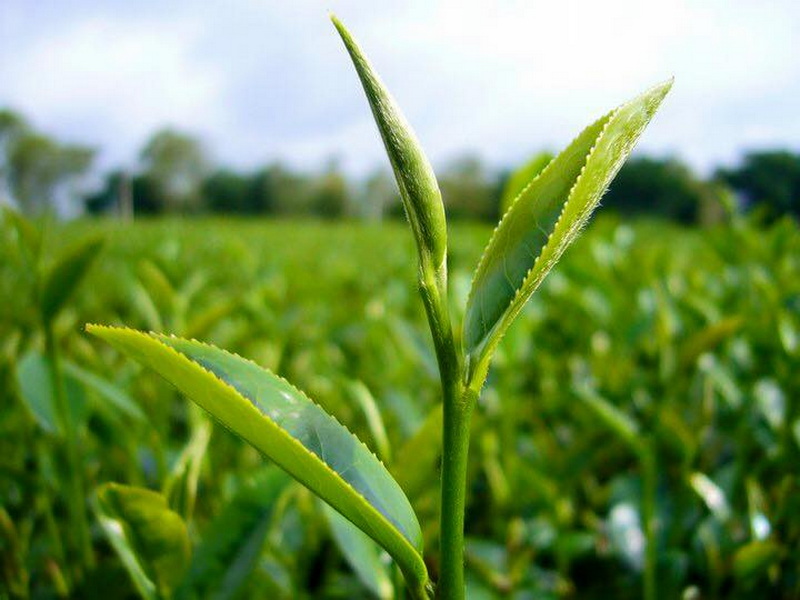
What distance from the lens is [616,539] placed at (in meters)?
1.04

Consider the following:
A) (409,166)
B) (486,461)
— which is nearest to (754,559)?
(486,461)

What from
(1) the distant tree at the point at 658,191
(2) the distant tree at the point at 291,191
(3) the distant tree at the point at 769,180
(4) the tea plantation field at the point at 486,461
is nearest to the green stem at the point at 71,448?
(4) the tea plantation field at the point at 486,461

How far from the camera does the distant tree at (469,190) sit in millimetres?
26036

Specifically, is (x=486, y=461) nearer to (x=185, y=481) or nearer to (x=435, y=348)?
(x=185, y=481)

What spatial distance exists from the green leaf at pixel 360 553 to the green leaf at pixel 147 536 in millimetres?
137

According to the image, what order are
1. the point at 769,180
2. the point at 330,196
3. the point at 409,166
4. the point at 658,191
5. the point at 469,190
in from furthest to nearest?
the point at 330,196 < the point at 469,190 < the point at 658,191 < the point at 769,180 < the point at 409,166

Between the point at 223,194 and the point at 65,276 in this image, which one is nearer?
the point at 65,276

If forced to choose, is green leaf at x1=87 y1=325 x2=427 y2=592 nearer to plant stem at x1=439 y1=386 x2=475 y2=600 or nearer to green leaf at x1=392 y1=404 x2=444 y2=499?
plant stem at x1=439 y1=386 x2=475 y2=600

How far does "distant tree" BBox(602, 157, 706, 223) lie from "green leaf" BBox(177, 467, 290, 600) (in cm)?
1507

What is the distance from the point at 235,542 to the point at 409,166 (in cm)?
45

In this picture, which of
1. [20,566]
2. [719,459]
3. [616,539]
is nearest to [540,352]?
[719,459]

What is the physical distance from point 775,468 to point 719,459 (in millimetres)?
147

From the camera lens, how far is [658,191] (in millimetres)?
16672

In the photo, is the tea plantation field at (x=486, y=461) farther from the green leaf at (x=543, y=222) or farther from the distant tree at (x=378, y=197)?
the distant tree at (x=378, y=197)
